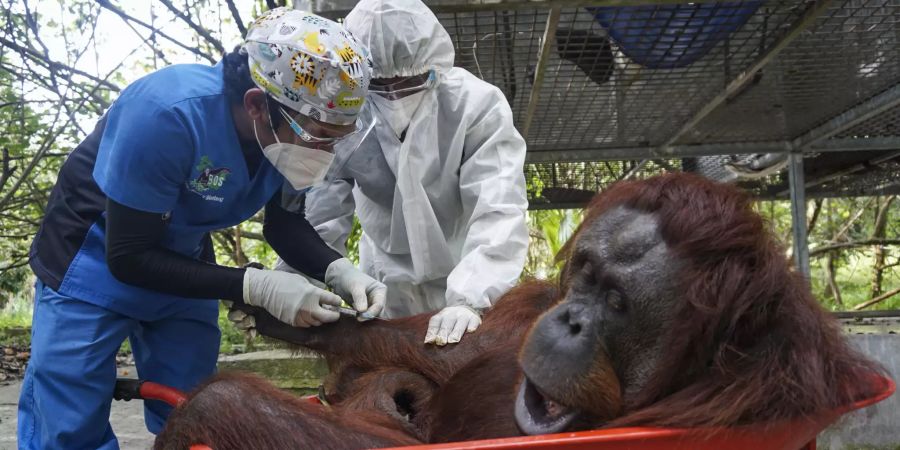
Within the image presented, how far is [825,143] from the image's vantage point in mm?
4668

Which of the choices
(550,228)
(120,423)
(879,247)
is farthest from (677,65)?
(879,247)

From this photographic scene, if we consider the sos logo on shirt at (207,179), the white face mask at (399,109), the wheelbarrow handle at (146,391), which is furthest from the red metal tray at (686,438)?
the white face mask at (399,109)

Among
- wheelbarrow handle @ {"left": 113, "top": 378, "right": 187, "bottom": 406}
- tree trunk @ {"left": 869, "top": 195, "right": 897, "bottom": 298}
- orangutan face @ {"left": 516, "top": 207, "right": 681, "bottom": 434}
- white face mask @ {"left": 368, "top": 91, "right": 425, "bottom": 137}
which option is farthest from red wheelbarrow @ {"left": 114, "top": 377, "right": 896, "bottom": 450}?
tree trunk @ {"left": 869, "top": 195, "right": 897, "bottom": 298}

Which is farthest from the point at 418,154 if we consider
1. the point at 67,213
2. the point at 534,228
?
the point at 534,228

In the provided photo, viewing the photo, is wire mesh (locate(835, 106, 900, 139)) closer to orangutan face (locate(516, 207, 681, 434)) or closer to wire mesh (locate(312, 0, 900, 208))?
wire mesh (locate(312, 0, 900, 208))

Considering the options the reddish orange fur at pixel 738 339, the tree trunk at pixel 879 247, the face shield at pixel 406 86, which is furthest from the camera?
the tree trunk at pixel 879 247

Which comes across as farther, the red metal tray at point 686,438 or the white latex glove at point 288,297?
the white latex glove at point 288,297

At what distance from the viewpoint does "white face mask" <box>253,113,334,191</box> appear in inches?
86.1

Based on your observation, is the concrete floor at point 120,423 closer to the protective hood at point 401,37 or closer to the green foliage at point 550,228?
the protective hood at point 401,37

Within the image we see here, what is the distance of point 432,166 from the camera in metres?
2.73

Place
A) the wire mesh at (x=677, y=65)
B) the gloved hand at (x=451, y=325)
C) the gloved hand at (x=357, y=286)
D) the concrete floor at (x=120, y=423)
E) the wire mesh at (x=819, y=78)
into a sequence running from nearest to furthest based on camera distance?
the gloved hand at (x=451, y=325) → the gloved hand at (x=357, y=286) → the wire mesh at (x=677, y=65) → the wire mesh at (x=819, y=78) → the concrete floor at (x=120, y=423)

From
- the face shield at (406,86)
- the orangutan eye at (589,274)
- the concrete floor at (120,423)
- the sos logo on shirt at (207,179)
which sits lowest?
the concrete floor at (120,423)

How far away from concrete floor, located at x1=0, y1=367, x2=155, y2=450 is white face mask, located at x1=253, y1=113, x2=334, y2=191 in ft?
4.66

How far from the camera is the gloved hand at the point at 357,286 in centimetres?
239
